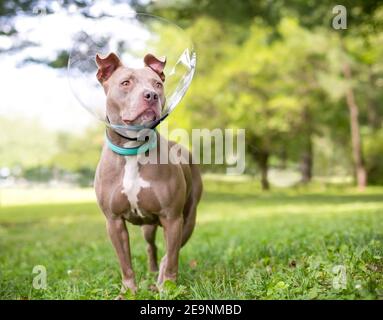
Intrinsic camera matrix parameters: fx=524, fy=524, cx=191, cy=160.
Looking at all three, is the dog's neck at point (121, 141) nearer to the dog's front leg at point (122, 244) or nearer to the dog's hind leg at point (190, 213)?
the dog's front leg at point (122, 244)

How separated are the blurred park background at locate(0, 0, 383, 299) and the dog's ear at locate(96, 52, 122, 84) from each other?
0.37 metres

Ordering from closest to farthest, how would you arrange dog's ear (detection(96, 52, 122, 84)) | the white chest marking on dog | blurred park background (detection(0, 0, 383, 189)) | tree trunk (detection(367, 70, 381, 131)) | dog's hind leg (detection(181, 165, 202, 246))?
1. dog's ear (detection(96, 52, 122, 84))
2. the white chest marking on dog
3. dog's hind leg (detection(181, 165, 202, 246))
4. blurred park background (detection(0, 0, 383, 189))
5. tree trunk (detection(367, 70, 381, 131))

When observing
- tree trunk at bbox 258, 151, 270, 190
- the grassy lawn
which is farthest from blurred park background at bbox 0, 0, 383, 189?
the grassy lawn

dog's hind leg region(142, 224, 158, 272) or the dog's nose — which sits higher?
the dog's nose

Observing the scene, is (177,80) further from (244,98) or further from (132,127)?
(244,98)

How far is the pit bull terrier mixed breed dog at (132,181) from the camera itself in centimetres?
349

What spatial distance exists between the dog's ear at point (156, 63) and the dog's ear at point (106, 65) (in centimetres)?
22

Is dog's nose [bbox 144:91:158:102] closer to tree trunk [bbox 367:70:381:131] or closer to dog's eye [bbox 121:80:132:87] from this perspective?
dog's eye [bbox 121:80:132:87]

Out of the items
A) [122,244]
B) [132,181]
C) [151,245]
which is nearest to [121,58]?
[132,181]

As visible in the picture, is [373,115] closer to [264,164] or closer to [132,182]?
[264,164]

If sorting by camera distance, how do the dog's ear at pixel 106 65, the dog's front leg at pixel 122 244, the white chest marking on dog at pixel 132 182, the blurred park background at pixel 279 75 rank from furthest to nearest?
the blurred park background at pixel 279 75 → the dog's front leg at pixel 122 244 → the white chest marking on dog at pixel 132 182 → the dog's ear at pixel 106 65

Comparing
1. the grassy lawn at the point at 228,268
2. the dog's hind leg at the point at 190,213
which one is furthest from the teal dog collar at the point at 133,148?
the grassy lawn at the point at 228,268

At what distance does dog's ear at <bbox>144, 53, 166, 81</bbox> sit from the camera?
12.2 ft
